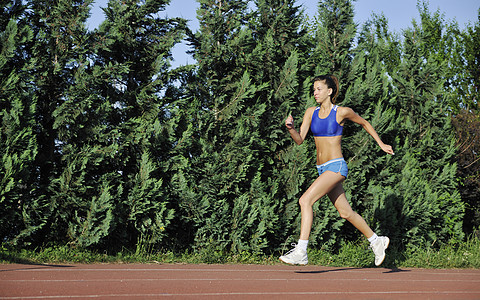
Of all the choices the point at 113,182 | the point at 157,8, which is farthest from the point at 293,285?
the point at 157,8

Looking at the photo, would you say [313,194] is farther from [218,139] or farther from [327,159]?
[218,139]

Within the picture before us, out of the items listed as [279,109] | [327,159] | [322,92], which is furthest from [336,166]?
[279,109]

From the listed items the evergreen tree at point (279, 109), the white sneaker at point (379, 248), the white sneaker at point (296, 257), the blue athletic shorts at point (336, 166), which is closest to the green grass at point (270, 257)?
the evergreen tree at point (279, 109)

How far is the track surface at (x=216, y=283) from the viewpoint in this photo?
4.92 m

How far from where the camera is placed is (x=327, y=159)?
661 centimetres

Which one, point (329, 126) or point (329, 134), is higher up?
point (329, 126)

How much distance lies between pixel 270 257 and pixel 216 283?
319 centimetres

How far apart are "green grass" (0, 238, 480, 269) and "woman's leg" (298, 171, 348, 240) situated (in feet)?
7.99

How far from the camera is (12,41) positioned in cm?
762

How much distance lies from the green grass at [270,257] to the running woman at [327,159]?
6.92ft

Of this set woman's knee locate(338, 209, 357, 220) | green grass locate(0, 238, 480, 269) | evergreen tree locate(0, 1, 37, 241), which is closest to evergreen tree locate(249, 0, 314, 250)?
green grass locate(0, 238, 480, 269)

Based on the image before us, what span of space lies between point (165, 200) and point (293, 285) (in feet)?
11.1

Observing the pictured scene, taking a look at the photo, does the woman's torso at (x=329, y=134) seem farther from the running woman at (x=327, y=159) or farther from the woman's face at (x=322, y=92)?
the woman's face at (x=322, y=92)

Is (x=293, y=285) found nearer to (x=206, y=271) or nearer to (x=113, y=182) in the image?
(x=206, y=271)
